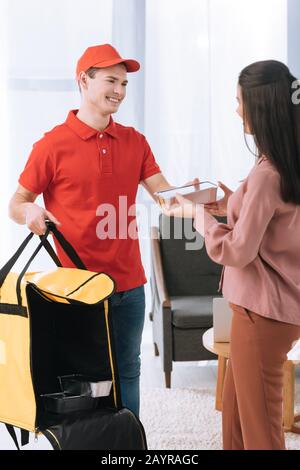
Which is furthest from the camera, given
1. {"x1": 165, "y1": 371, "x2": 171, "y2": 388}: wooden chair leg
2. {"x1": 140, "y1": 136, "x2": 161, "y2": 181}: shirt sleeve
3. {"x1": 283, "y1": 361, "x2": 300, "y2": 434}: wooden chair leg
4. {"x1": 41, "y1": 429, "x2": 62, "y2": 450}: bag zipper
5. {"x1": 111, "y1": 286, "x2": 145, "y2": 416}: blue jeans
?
{"x1": 165, "y1": 371, "x2": 171, "y2": 388}: wooden chair leg

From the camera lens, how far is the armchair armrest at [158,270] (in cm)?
368

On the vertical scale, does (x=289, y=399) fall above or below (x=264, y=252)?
below

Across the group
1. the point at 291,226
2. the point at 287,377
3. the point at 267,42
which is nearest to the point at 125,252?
the point at 291,226

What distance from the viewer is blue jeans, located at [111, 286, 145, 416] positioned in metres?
2.34

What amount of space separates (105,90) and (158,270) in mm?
1823

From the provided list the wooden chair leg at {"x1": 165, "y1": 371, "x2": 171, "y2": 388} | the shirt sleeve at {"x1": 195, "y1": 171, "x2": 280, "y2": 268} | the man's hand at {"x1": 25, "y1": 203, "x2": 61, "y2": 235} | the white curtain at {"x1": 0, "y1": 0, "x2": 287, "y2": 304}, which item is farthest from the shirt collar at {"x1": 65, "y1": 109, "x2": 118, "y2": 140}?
the white curtain at {"x1": 0, "y1": 0, "x2": 287, "y2": 304}

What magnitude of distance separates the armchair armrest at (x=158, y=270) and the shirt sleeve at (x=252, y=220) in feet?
5.74

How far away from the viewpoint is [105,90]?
228 cm

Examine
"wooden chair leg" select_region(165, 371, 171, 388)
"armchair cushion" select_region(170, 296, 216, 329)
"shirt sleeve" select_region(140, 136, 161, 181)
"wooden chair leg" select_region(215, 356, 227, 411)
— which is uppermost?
"shirt sleeve" select_region(140, 136, 161, 181)

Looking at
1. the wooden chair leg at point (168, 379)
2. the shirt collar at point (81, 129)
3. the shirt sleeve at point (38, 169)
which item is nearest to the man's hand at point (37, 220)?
the shirt sleeve at point (38, 169)

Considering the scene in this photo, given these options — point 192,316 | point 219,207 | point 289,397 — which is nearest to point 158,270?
point 192,316

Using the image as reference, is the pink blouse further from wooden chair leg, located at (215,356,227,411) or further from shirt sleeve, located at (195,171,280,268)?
wooden chair leg, located at (215,356,227,411)

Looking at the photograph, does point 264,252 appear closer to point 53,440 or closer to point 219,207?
point 219,207

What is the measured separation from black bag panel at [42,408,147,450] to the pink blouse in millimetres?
449
